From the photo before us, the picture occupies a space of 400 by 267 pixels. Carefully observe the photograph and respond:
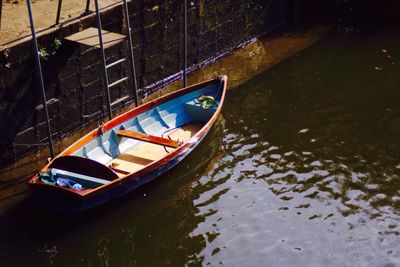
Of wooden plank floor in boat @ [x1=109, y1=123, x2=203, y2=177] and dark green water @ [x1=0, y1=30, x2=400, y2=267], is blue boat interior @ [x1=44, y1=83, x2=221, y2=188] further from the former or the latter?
dark green water @ [x1=0, y1=30, x2=400, y2=267]

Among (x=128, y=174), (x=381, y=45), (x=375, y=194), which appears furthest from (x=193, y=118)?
(x=381, y=45)

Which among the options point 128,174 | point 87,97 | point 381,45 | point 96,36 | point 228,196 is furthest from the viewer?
point 381,45

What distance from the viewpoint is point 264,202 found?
49.5 ft

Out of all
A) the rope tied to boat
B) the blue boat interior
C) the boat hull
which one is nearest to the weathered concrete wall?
the blue boat interior

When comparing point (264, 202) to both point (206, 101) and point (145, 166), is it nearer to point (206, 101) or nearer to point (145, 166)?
point (145, 166)

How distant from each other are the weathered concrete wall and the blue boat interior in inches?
56.8

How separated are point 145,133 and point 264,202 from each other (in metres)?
3.76

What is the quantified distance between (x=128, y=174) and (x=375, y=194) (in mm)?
5945

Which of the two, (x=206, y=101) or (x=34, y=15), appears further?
(x=206, y=101)

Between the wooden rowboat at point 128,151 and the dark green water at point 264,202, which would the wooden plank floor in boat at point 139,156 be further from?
the dark green water at point 264,202

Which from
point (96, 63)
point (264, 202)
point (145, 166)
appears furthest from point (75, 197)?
point (96, 63)

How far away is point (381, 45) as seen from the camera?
22.4 metres

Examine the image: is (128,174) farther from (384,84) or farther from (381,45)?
(381,45)

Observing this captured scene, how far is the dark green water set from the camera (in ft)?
44.8
